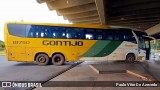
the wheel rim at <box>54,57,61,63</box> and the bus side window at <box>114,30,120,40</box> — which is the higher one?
the bus side window at <box>114,30,120,40</box>

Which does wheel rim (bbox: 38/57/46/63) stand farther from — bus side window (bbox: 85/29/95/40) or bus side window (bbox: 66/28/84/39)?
bus side window (bbox: 85/29/95/40)

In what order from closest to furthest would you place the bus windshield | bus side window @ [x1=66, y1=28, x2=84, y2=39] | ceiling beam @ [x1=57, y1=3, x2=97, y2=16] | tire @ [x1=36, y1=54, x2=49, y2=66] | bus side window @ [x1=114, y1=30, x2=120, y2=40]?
ceiling beam @ [x1=57, y1=3, x2=97, y2=16] < tire @ [x1=36, y1=54, x2=49, y2=66] < bus side window @ [x1=66, y1=28, x2=84, y2=39] < bus side window @ [x1=114, y1=30, x2=120, y2=40] < the bus windshield

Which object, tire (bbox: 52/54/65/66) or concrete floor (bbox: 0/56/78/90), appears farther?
tire (bbox: 52/54/65/66)

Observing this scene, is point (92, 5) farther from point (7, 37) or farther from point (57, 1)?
point (7, 37)

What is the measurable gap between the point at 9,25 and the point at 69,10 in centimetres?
480

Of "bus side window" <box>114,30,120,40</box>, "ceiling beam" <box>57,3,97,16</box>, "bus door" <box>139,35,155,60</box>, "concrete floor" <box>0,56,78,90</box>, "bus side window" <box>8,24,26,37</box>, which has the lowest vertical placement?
"concrete floor" <box>0,56,78,90</box>

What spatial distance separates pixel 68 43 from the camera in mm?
16000

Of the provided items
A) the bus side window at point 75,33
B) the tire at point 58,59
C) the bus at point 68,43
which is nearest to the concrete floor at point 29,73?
the bus at point 68,43

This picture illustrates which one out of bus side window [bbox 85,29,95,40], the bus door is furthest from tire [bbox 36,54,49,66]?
the bus door

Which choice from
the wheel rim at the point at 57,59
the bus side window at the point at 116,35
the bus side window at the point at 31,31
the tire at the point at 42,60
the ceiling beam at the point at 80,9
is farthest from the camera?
the bus side window at the point at 116,35

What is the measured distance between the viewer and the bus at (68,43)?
15061mm

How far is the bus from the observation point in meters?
15.1

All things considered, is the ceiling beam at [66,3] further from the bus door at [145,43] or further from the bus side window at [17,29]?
the bus door at [145,43]

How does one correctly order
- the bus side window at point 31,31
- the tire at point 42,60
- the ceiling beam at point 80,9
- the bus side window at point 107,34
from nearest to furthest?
the ceiling beam at point 80,9
the bus side window at point 31,31
the tire at point 42,60
the bus side window at point 107,34
